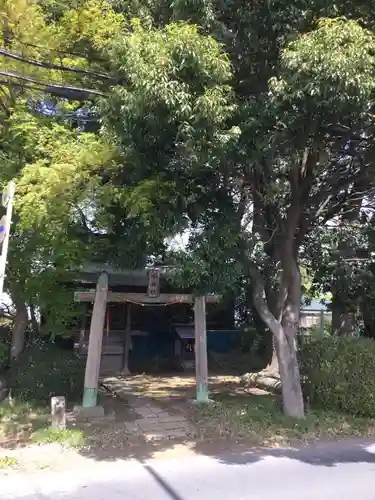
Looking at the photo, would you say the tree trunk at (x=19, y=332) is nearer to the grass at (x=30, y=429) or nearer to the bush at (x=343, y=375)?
the grass at (x=30, y=429)

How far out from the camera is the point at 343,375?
9133 mm

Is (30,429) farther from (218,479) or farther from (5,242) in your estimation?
(5,242)

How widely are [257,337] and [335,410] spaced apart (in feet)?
22.6

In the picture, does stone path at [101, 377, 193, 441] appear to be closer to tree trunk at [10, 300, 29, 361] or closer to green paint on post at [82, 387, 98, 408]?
green paint on post at [82, 387, 98, 408]

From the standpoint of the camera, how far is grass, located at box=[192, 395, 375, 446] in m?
8.10

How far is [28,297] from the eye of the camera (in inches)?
372

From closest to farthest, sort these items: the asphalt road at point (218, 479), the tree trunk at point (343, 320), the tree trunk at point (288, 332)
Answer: the asphalt road at point (218, 479), the tree trunk at point (288, 332), the tree trunk at point (343, 320)

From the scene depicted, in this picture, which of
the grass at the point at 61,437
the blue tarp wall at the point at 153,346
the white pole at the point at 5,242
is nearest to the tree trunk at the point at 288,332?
the grass at the point at 61,437

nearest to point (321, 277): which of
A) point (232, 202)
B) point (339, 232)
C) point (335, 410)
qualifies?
point (339, 232)

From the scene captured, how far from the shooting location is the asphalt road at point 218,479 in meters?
5.75

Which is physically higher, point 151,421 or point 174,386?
point 174,386

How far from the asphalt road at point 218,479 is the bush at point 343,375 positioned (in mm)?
1567

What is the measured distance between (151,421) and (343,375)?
3569 mm

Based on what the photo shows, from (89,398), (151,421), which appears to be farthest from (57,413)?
(151,421)
